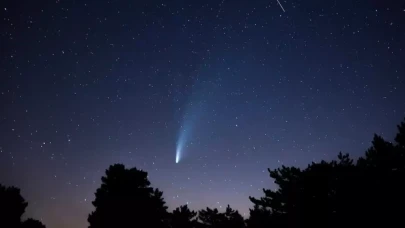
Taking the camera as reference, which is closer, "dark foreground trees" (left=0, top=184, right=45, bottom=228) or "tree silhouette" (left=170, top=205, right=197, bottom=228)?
"dark foreground trees" (left=0, top=184, right=45, bottom=228)

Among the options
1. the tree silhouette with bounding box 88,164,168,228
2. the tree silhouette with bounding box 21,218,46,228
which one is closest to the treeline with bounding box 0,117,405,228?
the tree silhouette with bounding box 88,164,168,228

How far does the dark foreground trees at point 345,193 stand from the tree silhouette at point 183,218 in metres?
10.5

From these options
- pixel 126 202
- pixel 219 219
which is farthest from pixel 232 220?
pixel 126 202

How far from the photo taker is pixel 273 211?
17203 mm

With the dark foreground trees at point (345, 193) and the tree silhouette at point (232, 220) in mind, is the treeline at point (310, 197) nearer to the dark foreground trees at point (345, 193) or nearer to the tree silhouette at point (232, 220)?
the dark foreground trees at point (345, 193)

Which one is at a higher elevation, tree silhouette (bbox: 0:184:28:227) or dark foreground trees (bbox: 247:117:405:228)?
tree silhouette (bbox: 0:184:28:227)

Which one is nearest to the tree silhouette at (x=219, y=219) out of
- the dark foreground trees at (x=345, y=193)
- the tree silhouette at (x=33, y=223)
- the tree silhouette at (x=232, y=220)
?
the tree silhouette at (x=232, y=220)

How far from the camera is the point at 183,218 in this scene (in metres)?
27.8

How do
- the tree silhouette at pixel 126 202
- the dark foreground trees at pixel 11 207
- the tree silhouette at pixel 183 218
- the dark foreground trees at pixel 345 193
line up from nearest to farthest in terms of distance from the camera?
the dark foreground trees at pixel 345 193 → the tree silhouette at pixel 126 202 → the dark foreground trees at pixel 11 207 → the tree silhouette at pixel 183 218

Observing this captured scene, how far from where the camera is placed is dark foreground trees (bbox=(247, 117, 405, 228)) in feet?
34.4

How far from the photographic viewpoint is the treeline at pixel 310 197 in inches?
418

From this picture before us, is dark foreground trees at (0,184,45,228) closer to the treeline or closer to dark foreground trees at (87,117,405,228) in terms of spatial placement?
the treeline

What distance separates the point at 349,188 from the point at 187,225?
18.6 meters

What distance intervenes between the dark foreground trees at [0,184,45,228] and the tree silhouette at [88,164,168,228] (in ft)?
34.7
